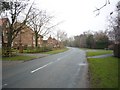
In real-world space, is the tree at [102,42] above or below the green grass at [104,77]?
above

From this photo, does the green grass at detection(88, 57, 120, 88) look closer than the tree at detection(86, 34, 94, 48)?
Yes

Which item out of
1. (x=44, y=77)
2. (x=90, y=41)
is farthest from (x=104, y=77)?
(x=90, y=41)

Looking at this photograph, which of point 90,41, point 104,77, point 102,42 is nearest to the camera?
point 104,77

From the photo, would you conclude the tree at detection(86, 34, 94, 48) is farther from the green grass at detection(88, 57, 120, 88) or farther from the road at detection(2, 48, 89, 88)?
the green grass at detection(88, 57, 120, 88)

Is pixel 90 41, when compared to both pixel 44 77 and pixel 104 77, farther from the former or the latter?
pixel 104 77

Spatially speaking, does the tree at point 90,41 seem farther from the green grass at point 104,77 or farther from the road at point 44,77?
the green grass at point 104,77

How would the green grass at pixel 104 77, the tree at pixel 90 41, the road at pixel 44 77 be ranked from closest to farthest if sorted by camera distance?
the green grass at pixel 104 77
the road at pixel 44 77
the tree at pixel 90 41

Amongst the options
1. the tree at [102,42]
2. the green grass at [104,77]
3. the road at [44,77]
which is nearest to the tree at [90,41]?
the tree at [102,42]

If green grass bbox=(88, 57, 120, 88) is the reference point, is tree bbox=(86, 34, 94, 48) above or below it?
above

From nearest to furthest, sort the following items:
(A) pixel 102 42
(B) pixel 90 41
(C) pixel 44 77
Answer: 1. (C) pixel 44 77
2. (A) pixel 102 42
3. (B) pixel 90 41

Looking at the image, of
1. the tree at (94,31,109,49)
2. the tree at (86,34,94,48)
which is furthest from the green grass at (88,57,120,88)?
the tree at (86,34,94,48)

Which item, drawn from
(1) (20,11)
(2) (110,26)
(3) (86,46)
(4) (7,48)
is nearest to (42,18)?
(2) (110,26)

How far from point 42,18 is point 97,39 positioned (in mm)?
34279

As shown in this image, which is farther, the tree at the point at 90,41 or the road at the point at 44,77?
the tree at the point at 90,41
